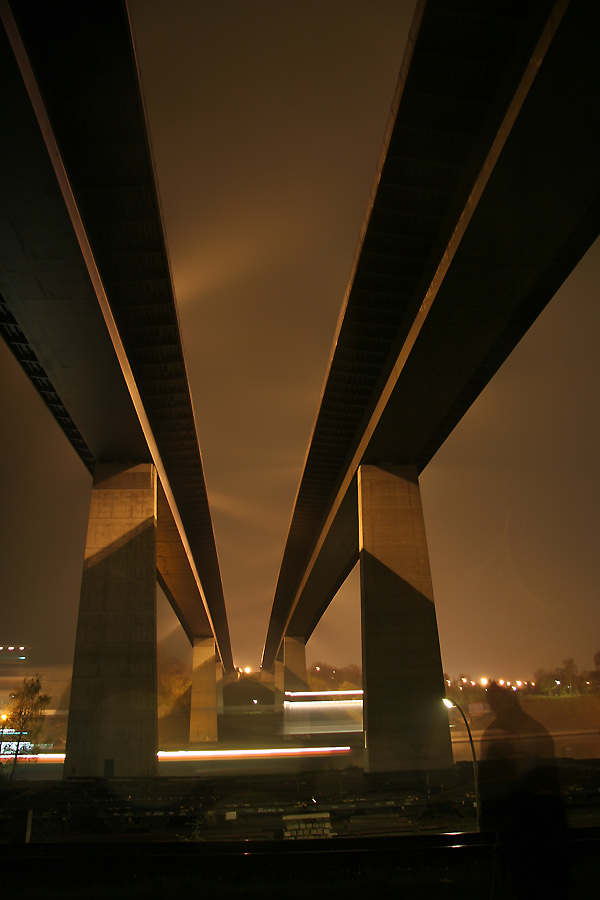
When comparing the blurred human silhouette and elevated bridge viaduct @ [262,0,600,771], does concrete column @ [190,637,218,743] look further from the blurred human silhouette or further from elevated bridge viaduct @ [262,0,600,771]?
the blurred human silhouette

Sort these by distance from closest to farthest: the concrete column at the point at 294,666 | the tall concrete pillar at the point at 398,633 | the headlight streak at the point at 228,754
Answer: the tall concrete pillar at the point at 398,633 < the headlight streak at the point at 228,754 < the concrete column at the point at 294,666

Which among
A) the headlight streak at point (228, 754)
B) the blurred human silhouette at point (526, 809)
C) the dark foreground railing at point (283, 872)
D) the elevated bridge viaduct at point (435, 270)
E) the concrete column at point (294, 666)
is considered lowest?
the headlight streak at point (228, 754)

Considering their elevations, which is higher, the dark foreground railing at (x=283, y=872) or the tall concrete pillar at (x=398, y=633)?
the tall concrete pillar at (x=398, y=633)

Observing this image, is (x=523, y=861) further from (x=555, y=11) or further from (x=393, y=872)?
(x=555, y=11)

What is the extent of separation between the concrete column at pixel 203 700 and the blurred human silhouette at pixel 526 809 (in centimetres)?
6140

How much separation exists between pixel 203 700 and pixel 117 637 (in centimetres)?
4504

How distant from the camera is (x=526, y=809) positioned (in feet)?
14.7

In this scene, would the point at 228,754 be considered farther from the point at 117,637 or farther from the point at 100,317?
the point at 100,317

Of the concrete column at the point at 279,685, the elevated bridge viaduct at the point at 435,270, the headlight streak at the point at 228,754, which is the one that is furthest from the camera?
the concrete column at the point at 279,685

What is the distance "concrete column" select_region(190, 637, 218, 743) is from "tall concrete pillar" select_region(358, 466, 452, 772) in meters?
43.9

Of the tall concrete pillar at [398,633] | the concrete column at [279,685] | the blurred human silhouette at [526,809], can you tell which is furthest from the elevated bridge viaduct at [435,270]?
the concrete column at [279,685]

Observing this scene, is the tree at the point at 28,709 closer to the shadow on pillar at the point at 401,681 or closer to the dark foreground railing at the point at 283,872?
the shadow on pillar at the point at 401,681

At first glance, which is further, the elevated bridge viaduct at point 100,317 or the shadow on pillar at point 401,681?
the shadow on pillar at point 401,681

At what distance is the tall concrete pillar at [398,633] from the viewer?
68.3ft
